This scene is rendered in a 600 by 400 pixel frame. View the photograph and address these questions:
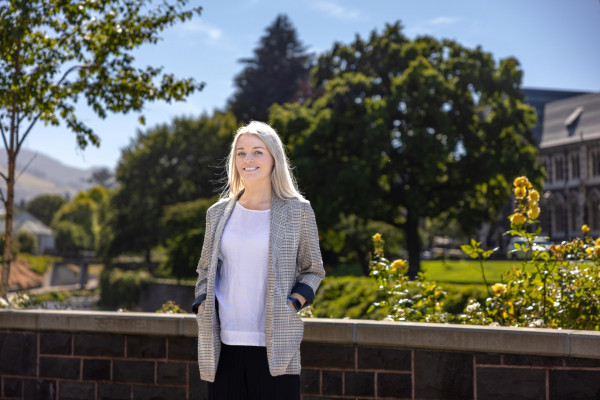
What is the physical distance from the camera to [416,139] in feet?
92.3

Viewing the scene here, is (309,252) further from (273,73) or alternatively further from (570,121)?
Answer: (570,121)

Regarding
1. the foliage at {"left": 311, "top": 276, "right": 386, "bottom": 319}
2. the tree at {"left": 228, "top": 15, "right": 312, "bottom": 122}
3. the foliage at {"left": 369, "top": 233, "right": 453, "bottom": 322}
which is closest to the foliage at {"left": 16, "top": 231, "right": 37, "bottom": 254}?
the tree at {"left": 228, "top": 15, "right": 312, "bottom": 122}

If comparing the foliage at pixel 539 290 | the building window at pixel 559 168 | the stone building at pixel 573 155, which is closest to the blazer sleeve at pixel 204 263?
the foliage at pixel 539 290

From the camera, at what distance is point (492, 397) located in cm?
488

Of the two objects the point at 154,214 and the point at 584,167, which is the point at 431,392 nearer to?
the point at 154,214

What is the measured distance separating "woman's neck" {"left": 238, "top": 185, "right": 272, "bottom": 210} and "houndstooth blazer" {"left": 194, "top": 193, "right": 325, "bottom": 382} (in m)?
0.05

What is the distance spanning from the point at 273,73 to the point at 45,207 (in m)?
76.5

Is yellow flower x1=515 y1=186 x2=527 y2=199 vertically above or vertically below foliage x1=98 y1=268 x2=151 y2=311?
above

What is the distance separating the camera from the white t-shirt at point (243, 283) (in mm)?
3510

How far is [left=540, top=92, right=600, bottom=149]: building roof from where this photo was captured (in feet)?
171

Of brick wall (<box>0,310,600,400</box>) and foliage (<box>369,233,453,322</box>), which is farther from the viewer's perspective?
foliage (<box>369,233,453,322</box>)

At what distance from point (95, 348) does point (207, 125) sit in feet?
148

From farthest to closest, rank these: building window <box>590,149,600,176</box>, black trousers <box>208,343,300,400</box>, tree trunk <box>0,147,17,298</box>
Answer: building window <box>590,149,600,176</box>
tree trunk <box>0,147,17,298</box>
black trousers <box>208,343,300,400</box>

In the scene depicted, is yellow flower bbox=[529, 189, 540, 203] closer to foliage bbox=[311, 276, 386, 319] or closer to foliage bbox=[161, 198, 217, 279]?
foliage bbox=[311, 276, 386, 319]
